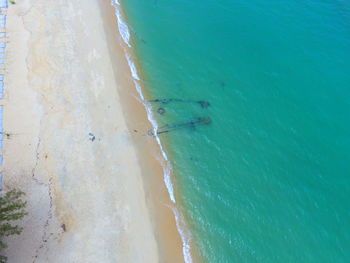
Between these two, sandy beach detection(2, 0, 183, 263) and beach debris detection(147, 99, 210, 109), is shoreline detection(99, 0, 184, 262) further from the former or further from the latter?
beach debris detection(147, 99, 210, 109)

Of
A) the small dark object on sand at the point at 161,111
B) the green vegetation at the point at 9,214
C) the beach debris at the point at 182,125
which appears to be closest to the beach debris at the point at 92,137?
the beach debris at the point at 182,125

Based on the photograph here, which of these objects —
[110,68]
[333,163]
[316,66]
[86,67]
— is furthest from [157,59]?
[333,163]

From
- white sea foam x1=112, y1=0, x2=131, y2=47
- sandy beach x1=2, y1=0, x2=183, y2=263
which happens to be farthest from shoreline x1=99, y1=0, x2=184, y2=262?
white sea foam x1=112, y1=0, x2=131, y2=47

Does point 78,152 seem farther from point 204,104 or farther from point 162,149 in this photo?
point 204,104

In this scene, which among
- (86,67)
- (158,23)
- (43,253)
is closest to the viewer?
Answer: (43,253)

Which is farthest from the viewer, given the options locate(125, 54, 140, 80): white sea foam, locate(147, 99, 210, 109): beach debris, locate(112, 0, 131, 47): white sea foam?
locate(112, 0, 131, 47): white sea foam

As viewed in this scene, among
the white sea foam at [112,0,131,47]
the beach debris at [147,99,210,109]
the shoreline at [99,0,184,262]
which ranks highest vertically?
the white sea foam at [112,0,131,47]

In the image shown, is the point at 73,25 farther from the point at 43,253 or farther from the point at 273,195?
the point at 273,195
